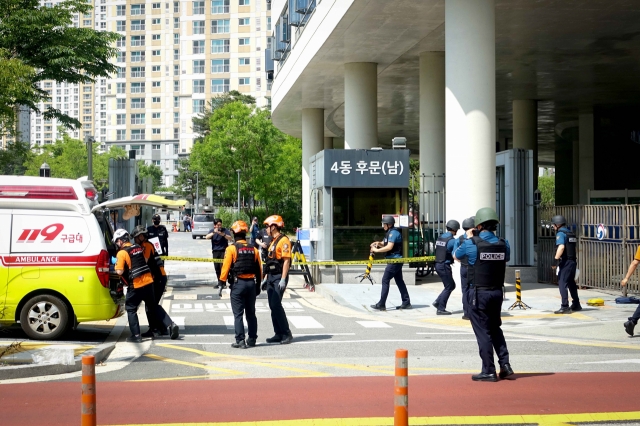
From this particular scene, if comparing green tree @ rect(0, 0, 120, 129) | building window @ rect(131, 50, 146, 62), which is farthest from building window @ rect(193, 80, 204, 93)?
green tree @ rect(0, 0, 120, 129)

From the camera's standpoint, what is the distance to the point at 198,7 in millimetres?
125688

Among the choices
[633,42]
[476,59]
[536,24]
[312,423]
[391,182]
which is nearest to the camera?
[312,423]

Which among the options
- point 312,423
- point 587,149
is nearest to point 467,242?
point 312,423

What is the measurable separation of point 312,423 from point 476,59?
15302mm

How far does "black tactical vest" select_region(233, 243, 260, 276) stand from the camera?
12930mm

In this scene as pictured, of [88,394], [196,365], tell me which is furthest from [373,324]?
[88,394]

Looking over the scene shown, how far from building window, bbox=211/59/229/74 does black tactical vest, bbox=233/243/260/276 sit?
378ft

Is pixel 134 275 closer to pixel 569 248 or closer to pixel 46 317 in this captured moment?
pixel 46 317

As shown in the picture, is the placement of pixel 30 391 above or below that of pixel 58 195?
below

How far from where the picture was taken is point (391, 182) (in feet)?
81.1

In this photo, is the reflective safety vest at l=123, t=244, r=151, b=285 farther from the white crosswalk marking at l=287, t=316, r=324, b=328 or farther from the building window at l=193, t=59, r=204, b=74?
the building window at l=193, t=59, r=204, b=74

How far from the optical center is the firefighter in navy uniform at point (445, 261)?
1709 cm

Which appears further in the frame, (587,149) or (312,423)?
(587,149)

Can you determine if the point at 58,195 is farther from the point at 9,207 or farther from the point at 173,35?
the point at 173,35
